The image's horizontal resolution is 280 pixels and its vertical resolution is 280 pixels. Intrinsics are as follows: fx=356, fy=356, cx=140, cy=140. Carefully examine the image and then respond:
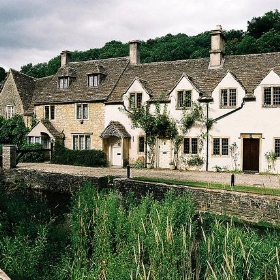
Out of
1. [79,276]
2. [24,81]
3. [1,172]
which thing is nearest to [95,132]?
[1,172]

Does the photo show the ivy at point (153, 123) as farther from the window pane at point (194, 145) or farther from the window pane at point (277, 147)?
the window pane at point (277, 147)

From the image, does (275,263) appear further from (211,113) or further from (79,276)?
(211,113)

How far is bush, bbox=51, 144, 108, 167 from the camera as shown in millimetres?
29844

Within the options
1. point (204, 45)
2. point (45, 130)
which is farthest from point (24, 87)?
point (204, 45)

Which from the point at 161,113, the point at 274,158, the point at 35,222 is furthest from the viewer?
the point at 161,113

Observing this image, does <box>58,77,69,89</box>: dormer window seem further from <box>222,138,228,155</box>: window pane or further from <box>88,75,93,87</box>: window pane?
<box>222,138,228,155</box>: window pane

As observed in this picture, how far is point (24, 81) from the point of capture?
40031 mm

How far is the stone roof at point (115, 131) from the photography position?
29.9m

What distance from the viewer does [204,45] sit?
6900 cm

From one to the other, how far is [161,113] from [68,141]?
10006 mm

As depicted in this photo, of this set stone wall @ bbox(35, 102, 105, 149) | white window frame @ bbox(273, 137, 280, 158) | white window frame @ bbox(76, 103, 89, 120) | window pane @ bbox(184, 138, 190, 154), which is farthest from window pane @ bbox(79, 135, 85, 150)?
white window frame @ bbox(273, 137, 280, 158)

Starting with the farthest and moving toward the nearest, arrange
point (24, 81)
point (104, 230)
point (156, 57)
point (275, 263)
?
point (156, 57) → point (24, 81) → point (104, 230) → point (275, 263)

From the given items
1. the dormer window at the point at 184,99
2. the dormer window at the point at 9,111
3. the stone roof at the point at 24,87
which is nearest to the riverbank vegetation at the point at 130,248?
the dormer window at the point at 184,99

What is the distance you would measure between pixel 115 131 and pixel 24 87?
15166mm
